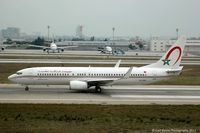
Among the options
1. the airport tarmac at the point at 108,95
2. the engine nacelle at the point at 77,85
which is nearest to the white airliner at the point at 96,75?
the engine nacelle at the point at 77,85

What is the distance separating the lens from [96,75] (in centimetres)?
4003

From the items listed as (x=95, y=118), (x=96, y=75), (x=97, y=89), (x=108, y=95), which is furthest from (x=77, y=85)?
(x=95, y=118)

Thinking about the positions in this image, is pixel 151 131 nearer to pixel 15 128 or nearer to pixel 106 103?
pixel 15 128

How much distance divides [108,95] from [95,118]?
13024mm

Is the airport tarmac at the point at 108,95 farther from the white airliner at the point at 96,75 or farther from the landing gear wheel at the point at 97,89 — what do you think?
the white airliner at the point at 96,75

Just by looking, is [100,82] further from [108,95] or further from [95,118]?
[95,118]

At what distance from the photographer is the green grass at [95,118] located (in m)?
20.5

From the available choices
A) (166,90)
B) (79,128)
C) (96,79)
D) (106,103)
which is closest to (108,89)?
(96,79)

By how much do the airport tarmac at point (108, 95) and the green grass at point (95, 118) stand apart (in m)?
3.36

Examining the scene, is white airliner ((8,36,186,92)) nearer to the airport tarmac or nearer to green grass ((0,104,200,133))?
the airport tarmac

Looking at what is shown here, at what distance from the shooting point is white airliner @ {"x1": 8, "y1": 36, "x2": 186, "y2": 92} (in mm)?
39312

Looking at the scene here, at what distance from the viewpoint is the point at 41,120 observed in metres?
23.0

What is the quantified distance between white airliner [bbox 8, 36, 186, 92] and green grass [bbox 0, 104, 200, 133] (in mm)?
9898

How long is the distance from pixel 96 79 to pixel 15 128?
20376mm
